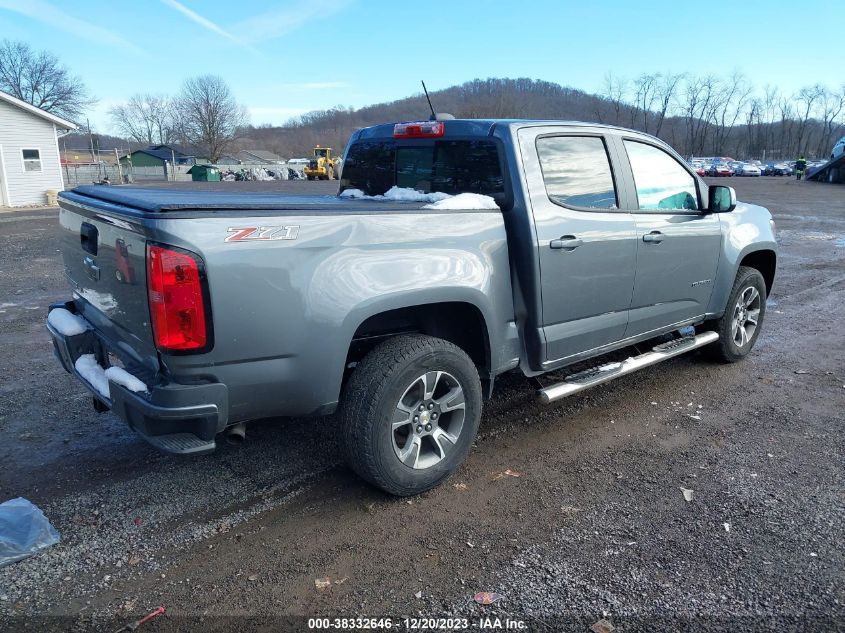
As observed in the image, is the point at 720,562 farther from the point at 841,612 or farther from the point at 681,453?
the point at 681,453

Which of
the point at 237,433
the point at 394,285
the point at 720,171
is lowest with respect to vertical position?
the point at 720,171

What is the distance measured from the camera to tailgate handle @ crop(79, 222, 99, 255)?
3164 mm

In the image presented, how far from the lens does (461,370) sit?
11.3 ft

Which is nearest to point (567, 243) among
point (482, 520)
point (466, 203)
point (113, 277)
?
point (466, 203)

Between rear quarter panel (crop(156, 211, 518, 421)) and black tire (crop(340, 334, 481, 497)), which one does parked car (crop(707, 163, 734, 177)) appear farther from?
rear quarter panel (crop(156, 211, 518, 421))

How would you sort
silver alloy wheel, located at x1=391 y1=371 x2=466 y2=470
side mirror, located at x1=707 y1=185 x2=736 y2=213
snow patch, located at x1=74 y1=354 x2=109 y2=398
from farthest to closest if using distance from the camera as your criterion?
side mirror, located at x1=707 y1=185 x2=736 y2=213
silver alloy wheel, located at x1=391 y1=371 x2=466 y2=470
snow patch, located at x1=74 y1=354 x2=109 y2=398

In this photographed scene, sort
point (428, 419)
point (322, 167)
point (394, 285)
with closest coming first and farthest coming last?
point (394, 285) → point (428, 419) → point (322, 167)

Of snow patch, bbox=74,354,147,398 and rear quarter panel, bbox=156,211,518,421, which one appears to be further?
snow patch, bbox=74,354,147,398

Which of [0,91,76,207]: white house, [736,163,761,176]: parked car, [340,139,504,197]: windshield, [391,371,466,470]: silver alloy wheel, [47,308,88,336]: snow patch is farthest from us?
[736,163,761,176]: parked car

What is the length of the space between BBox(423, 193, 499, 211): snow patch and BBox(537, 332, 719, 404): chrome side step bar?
1.20 m

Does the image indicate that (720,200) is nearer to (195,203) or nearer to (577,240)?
(577,240)

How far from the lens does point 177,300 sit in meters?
2.61

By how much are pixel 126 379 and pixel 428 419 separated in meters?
1.50

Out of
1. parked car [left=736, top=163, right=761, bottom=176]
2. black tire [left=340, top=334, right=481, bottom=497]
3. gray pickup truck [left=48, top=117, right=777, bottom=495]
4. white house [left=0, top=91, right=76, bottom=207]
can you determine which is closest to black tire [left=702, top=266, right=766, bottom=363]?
gray pickup truck [left=48, top=117, right=777, bottom=495]
